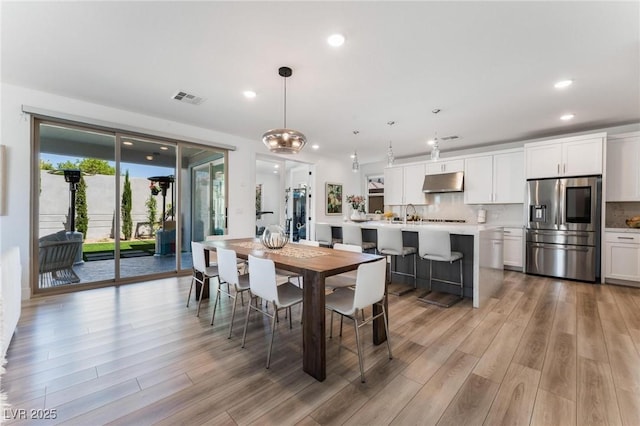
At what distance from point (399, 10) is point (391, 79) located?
3.36ft

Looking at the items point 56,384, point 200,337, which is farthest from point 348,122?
point 56,384

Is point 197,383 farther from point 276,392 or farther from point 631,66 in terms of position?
point 631,66

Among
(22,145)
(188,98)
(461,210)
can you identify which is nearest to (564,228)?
(461,210)

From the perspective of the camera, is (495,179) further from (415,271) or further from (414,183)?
(415,271)

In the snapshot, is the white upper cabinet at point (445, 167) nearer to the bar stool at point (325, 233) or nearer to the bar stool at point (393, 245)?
the bar stool at point (393, 245)

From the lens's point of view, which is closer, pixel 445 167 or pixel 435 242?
pixel 435 242

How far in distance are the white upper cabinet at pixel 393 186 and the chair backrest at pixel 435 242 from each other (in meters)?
3.36

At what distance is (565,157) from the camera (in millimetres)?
4422

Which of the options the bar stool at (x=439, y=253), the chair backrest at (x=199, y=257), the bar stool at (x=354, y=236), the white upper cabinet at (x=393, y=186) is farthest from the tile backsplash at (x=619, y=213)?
the chair backrest at (x=199, y=257)

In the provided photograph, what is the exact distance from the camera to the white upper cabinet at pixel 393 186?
6637 mm

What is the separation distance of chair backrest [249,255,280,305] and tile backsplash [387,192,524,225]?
207 inches

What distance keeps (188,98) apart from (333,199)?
4.45 meters

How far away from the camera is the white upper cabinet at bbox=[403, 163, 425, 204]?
6.29 meters

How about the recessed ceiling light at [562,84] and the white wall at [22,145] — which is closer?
the recessed ceiling light at [562,84]
